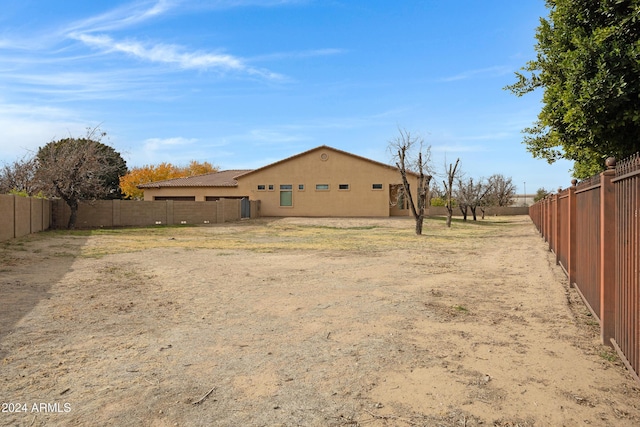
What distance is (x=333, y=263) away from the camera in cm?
1327

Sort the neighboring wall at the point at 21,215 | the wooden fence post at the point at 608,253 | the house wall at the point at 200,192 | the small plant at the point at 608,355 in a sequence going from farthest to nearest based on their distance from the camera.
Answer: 1. the house wall at the point at 200,192
2. the neighboring wall at the point at 21,215
3. the wooden fence post at the point at 608,253
4. the small plant at the point at 608,355

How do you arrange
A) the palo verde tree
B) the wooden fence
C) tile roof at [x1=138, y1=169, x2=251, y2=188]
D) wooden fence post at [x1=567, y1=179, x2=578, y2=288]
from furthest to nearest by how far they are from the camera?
tile roof at [x1=138, y1=169, x2=251, y2=188] → the palo verde tree → wooden fence post at [x1=567, y1=179, x2=578, y2=288] → the wooden fence

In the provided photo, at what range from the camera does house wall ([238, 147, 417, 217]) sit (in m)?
43.9

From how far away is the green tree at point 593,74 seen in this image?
1145 centimetres

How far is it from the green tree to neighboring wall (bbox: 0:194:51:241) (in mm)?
19938

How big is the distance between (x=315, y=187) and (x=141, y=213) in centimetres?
1665

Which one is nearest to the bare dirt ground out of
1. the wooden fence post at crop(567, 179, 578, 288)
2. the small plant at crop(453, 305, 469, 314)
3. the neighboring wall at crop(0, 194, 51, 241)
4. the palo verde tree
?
the small plant at crop(453, 305, 469, 314)

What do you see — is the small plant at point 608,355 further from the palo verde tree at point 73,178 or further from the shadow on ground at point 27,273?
the palo verde tree at point 73,178

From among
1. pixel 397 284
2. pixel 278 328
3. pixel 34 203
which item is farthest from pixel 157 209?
pixel 278 328

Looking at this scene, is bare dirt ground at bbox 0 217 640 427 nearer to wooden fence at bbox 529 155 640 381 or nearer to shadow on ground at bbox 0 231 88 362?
shadow on ground at bbox 0 231 88 362

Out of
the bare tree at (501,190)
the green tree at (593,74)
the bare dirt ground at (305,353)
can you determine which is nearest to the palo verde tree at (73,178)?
the bare dirt ground at (305,353)

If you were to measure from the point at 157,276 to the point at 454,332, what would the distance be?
732cm

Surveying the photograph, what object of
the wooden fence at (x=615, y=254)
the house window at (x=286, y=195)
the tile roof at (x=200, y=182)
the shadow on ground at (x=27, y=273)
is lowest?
the shadow on ground at (x=27, y=273)

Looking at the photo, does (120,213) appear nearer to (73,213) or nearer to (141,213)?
(141,213)
